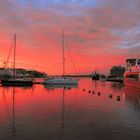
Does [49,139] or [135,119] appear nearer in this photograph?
[49,139]

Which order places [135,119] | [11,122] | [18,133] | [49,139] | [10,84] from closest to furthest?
[49,139] < [18,133] < [11,122] < [135,119] < [10,84]

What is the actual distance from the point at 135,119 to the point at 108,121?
253 cm

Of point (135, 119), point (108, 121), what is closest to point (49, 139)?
point (108, 121)

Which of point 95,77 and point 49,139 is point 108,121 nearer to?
point 49,139

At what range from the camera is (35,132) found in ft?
52.1

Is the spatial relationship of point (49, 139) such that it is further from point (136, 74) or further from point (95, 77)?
point (95, 77)

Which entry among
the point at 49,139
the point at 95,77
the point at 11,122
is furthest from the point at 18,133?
the point at 95,77

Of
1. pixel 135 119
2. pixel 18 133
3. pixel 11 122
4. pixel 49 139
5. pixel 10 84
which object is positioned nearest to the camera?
pixel 49 139

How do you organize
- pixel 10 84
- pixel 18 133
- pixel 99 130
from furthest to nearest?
pixel 10 84 < pixel 99 130 < pixel 18 133

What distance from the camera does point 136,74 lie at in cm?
5847

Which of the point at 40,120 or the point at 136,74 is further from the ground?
the point at 136,74

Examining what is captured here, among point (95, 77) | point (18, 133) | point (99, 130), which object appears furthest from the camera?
point (95, 77)

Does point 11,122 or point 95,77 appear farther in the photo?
point 95,77

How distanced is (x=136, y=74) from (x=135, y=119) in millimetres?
38900
